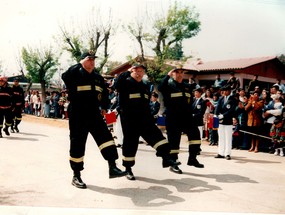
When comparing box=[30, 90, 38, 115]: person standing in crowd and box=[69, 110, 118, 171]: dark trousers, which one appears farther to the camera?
box=[30, 90, 38, 115]: person standing in crowd

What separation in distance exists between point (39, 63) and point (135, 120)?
325cm

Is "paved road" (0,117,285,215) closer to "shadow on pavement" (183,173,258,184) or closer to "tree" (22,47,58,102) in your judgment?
"shadow on pavement" (183,173,258,184)

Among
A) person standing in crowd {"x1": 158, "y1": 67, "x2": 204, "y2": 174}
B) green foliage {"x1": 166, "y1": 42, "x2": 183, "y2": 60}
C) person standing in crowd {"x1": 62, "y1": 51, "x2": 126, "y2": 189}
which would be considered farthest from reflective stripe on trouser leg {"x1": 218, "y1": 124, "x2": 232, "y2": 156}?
green foliage {"x1": 166, "y1": 42, "x2": 183, "y2": 60}

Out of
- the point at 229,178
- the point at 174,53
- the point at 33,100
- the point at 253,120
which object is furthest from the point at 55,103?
the point at 229,178

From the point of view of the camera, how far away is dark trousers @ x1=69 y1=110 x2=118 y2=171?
4.20m

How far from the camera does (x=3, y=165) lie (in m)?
4.88

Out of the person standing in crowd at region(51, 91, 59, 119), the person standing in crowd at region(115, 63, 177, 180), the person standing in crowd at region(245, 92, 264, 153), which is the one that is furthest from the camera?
the person standing in crowd at region(51, 91, 59, 119)

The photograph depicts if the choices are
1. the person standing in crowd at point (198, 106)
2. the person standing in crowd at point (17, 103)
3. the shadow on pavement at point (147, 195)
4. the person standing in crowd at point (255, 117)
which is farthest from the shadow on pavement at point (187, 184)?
the person standing in crowd at point (17, 103)

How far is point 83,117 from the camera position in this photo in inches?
168

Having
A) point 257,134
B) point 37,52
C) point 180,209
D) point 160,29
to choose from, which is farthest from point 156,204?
point 160,29

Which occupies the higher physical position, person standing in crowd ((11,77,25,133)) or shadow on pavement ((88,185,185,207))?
person standing in crowd ((11,77,25,133))

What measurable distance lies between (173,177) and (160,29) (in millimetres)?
4835

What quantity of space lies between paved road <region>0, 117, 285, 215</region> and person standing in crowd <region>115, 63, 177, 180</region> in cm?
35

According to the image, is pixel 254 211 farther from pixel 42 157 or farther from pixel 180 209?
pixel 42 157
